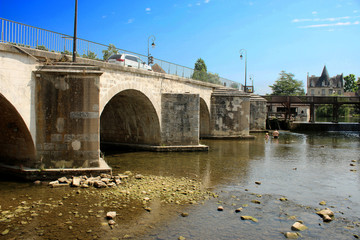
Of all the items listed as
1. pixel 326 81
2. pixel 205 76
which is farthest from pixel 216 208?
pixel 326 81

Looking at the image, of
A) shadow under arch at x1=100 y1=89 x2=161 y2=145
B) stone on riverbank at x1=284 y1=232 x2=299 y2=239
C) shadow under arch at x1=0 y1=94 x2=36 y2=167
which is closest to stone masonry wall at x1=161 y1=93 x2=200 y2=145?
shadow under arch at x1=100 y1=89 x2=161 y2=145

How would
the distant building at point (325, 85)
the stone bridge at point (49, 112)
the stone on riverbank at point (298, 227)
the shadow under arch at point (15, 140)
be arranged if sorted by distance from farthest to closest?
the distant building at point (325, 85) → the shadow under arch at point (15, 140) → the stone bridge at point (49, 112) → the stone on riverbank at point (298, 227)

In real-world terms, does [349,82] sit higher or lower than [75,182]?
higher

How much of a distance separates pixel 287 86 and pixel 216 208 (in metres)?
70.1

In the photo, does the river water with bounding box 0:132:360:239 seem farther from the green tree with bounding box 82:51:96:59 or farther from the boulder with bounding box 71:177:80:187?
the green tree with bounding box 82:51:96:59

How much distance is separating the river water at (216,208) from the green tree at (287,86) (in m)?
63.0

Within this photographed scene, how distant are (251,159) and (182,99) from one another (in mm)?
4805

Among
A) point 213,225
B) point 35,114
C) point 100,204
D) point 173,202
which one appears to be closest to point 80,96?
point 35,114

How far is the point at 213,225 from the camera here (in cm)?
659

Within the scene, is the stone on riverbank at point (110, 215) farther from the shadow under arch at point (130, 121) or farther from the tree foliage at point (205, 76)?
the tree foliage at point (205, 76)

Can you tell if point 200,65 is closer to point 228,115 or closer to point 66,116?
point 228,115

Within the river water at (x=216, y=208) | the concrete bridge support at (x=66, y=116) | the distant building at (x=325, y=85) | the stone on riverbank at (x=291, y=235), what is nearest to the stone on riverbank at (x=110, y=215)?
the river water at (x=216, y=208)

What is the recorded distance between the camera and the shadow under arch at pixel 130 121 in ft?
54.1

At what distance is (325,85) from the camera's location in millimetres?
91750
